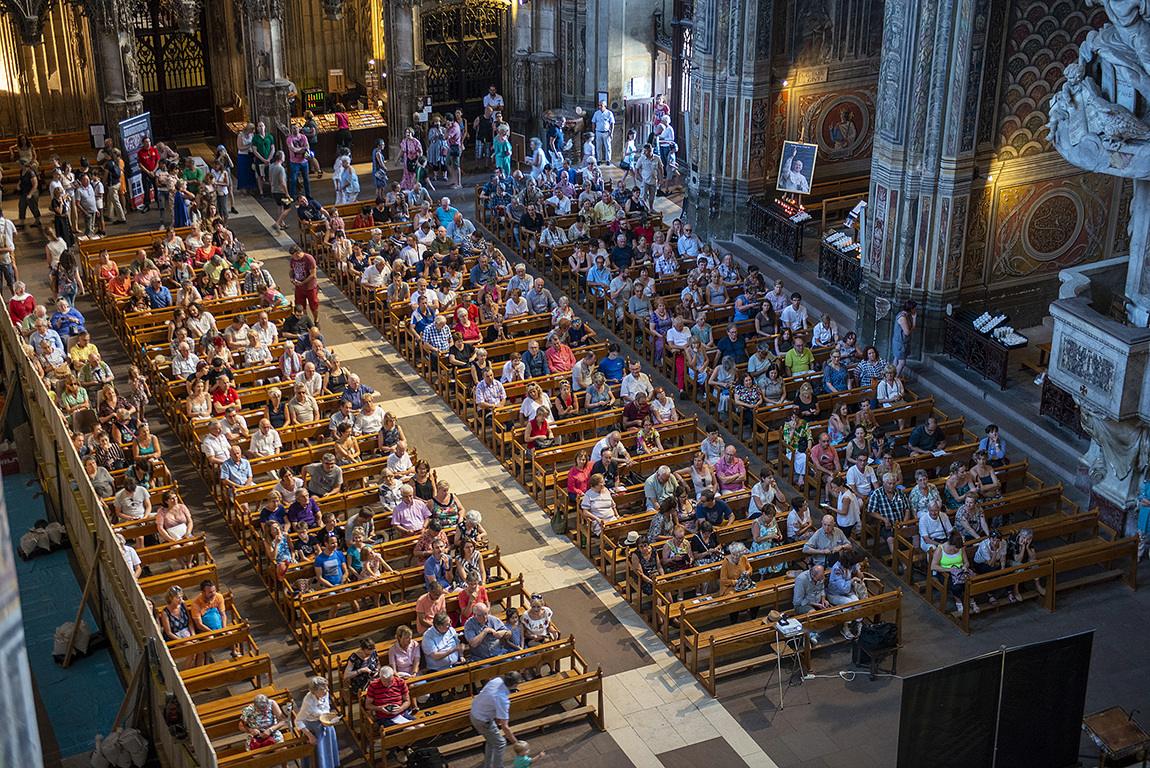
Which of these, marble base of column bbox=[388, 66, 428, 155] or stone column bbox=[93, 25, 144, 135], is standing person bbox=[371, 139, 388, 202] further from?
stone column bbox=[93, 25, 144, 135]

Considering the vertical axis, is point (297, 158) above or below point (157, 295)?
above

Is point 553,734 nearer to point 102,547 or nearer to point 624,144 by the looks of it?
point 102,547

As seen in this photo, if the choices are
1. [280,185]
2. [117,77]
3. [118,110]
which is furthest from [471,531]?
[117,77]

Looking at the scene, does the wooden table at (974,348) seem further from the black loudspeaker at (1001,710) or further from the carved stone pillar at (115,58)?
the carved stone pillar at (115,58)

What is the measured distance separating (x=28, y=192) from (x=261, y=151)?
5358 millimetres

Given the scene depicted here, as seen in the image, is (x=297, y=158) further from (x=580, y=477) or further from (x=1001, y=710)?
(x=1001, y=710)

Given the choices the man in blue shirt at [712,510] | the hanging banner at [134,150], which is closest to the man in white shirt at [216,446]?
the man in blue shirt at [712,510]

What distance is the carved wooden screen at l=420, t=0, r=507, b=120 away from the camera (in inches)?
1340

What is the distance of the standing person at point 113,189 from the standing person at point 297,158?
3.81 meters

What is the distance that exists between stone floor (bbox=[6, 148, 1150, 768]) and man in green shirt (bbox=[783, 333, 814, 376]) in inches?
201

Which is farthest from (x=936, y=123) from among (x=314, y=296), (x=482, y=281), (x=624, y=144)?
(x=624, y=144)

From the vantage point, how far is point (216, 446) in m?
17.7

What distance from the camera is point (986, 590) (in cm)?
1558

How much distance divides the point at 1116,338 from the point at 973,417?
442cm
